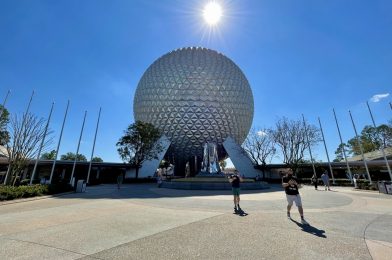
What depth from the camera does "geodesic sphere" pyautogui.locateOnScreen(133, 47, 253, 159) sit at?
3838 cm

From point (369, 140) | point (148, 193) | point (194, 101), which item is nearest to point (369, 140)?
point (369, 140)

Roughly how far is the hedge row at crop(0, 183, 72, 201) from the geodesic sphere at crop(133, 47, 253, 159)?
22.6 m

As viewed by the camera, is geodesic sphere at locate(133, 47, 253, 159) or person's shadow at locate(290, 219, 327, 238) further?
geodesic sphere at locate(133, 47, 253, 159)

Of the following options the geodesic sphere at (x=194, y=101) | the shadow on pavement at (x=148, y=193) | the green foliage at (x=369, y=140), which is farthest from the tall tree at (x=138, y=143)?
the green foliage at (x=369, y=140)

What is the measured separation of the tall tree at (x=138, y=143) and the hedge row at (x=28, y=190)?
17.1 metres

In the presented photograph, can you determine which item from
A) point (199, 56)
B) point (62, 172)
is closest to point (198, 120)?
point (199, 56)

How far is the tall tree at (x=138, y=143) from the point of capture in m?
35.5

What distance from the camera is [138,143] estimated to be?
117 ft

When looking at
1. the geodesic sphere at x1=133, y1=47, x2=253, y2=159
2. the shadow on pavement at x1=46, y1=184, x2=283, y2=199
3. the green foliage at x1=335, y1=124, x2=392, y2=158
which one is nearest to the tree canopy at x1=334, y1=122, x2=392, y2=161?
the green foliage at x1=335, y1=124, x2=392, y2=158

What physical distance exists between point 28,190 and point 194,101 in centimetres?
2737

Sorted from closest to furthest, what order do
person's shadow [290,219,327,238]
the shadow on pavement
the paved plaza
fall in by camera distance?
1. the paved plaza
2. person's shadow [290,219,327,238]
3. the shadow on pavement

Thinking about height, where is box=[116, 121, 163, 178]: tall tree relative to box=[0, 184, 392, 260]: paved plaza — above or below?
above

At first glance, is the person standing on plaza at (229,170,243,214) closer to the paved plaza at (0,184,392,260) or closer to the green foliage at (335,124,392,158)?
the paved plaza at (0,184,392,260)

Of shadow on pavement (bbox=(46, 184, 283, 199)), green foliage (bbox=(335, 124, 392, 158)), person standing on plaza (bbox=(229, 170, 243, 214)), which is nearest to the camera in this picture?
person standing on plaza (bbox=(229, 170, 243, 214))
